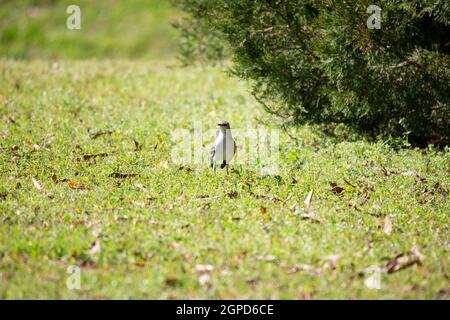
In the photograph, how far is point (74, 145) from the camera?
897 centimetres

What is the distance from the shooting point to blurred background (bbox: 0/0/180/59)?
22.5 m

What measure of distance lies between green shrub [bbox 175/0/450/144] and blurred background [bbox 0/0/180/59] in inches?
511

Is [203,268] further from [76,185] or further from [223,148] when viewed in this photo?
[76,185]

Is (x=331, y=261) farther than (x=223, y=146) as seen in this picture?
No

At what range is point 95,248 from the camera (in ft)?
18.1

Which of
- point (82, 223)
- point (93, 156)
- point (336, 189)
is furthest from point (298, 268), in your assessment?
point (93, 156)

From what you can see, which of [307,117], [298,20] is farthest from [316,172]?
[298,20]

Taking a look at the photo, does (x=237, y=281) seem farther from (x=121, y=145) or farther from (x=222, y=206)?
(x=121, y=145)

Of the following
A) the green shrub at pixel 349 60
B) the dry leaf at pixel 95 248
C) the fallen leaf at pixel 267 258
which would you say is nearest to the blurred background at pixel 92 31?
the green shrub at pixel 349 60

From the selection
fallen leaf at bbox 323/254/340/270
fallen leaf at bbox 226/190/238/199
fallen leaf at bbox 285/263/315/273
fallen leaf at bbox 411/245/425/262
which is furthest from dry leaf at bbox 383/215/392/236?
fallen leaf at bbox 226/190/238/199

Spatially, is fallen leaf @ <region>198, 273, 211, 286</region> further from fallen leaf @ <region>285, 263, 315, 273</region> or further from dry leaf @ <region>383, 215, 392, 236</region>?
dry leaf @ <region>383, 215, 392, 236</region>

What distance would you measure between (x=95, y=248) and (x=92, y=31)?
63.8ft

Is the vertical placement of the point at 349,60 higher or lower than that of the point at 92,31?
lower
